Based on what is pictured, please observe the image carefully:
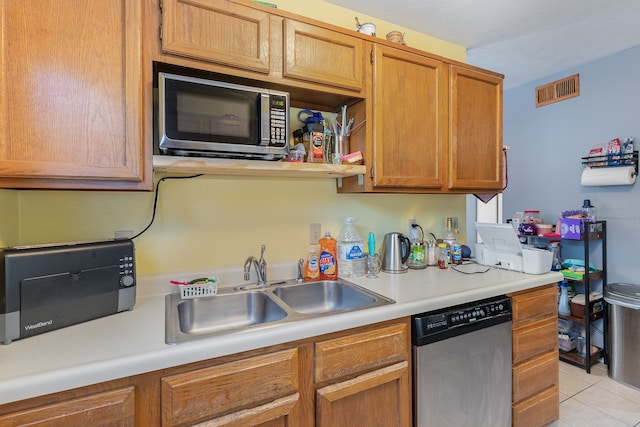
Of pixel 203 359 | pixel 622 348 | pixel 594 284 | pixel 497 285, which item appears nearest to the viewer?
pixel 203 359

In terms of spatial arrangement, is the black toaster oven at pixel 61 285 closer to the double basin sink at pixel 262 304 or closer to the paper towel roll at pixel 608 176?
the double basin sink at pixel 262 304

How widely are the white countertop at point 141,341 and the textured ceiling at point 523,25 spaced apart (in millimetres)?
1582

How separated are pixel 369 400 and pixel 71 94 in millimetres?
1500

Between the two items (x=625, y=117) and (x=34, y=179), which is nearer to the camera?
(x=34, y=179)

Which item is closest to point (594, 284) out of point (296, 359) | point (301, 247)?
point (301, 247)

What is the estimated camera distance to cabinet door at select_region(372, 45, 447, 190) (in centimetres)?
162

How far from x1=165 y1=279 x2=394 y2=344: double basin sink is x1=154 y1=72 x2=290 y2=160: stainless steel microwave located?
620mm

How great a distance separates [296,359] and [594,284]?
2.88 meters

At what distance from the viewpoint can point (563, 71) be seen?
2828 millimetres

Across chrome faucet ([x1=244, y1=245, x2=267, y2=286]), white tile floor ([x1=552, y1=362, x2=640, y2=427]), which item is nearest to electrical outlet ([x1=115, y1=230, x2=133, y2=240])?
chrome faucet ([x1=244, y1=245, x2=267, y2=286])

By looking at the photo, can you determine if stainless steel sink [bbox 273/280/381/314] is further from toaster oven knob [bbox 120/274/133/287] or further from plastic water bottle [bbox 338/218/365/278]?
toaster oven knob [bbox 120/274/133/287]

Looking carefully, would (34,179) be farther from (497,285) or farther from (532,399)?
(532,399)

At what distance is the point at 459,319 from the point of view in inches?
54.4

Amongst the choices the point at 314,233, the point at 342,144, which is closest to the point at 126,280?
the point at 314,233
